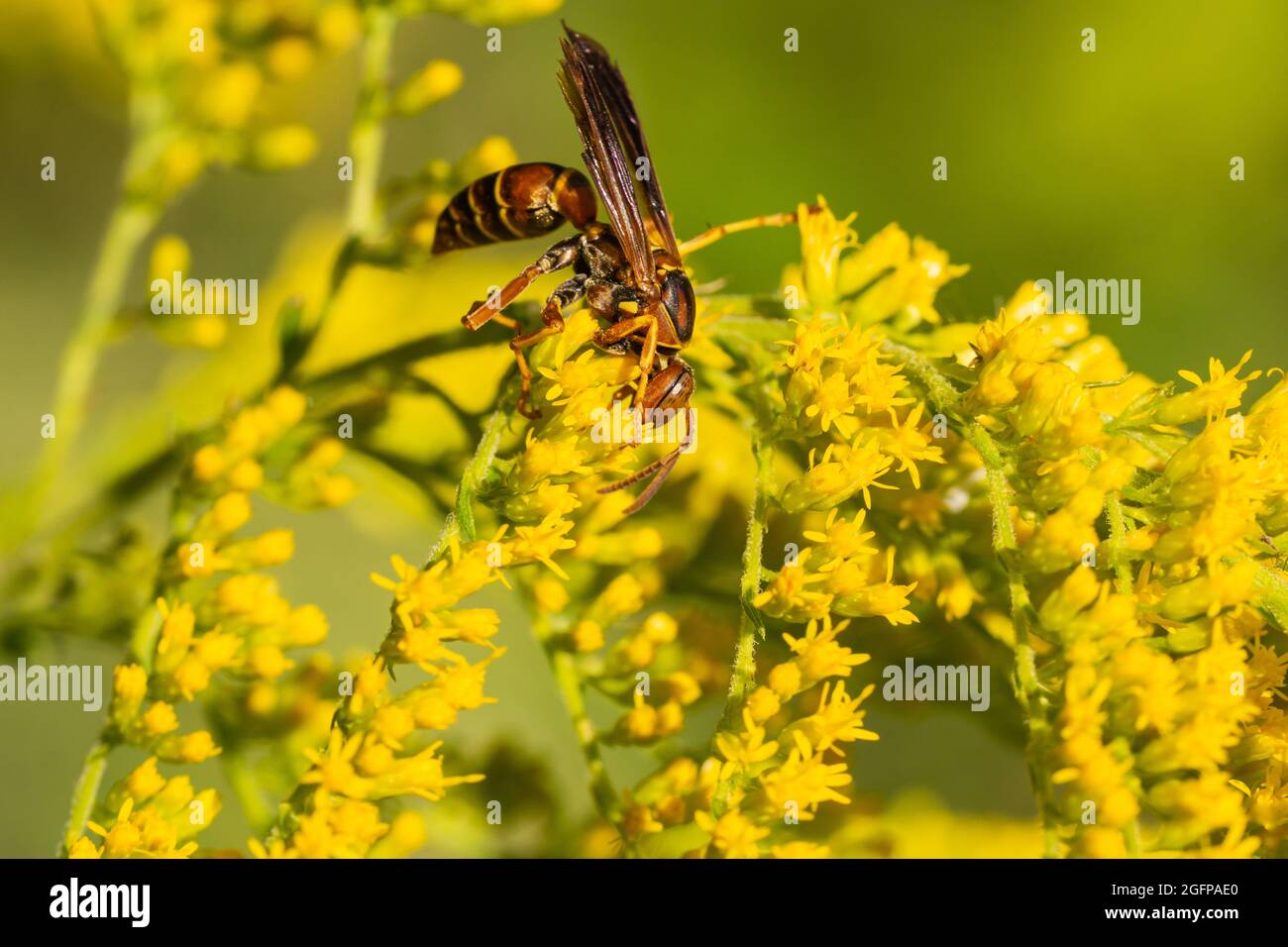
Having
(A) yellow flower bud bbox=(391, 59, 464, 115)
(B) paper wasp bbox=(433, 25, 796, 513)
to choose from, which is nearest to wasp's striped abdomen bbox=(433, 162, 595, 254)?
(B) paper wasp bbox=(433, 25, 796, 513)

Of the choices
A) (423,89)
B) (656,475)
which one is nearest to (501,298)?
(656,475)

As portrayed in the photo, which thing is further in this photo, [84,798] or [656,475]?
[656,475]

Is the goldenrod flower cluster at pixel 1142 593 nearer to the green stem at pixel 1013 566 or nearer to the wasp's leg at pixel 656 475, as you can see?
the green stem at pixel 1013 566

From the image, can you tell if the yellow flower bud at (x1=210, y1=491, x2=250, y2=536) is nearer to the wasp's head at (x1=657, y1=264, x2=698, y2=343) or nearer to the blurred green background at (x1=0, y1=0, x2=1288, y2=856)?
the wasp's head at (x1=657, y1=264, x2=698, y2=343)

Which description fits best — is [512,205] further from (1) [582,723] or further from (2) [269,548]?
(1) [582,723]

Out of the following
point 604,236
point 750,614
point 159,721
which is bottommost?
point 159,721

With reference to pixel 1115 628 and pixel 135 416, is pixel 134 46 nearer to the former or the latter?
pixel 135 416

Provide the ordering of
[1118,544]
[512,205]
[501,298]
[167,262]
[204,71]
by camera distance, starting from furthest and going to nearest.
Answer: [204,71] < [167,262] < [512,205] < [501,298] < [1118,544]

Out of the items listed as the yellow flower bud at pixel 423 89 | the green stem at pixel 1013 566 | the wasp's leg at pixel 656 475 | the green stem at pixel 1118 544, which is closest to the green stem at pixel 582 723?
the wasp's leg at pixel 656 475
